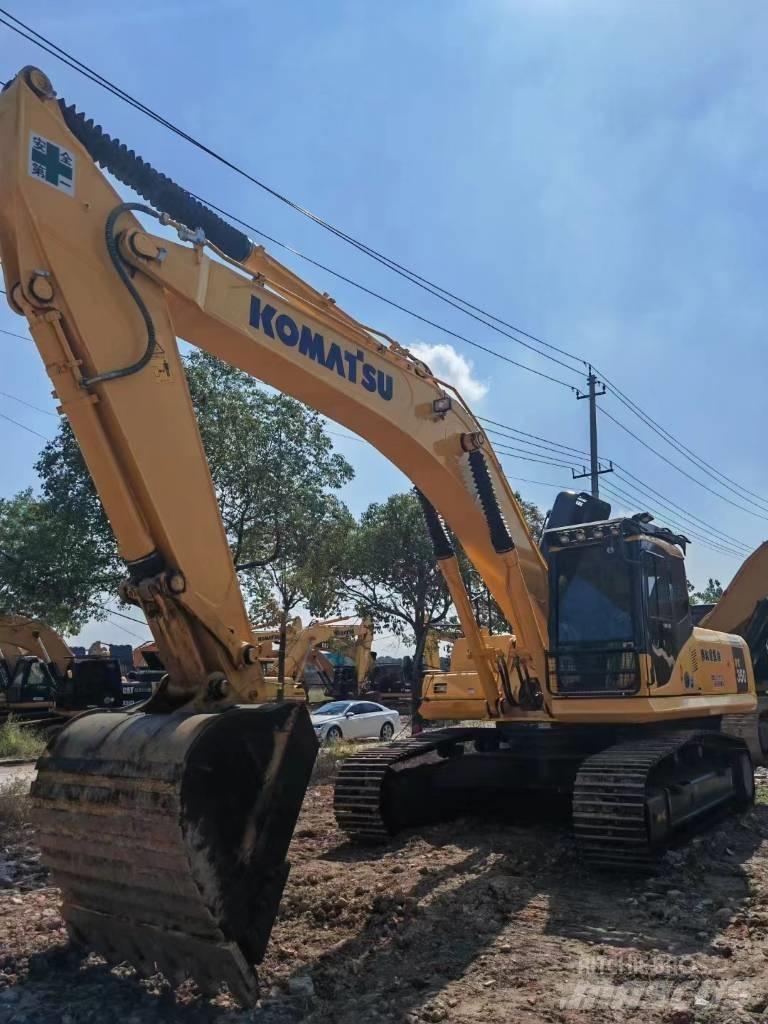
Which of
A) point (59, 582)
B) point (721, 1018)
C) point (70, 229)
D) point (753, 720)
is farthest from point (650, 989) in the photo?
point (59, 582)

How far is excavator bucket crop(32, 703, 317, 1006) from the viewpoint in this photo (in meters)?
4.61

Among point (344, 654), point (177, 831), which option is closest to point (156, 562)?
point (177, 831)

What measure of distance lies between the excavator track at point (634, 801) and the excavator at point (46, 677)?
16.4 m

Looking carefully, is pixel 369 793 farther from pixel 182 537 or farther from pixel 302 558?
pixel 302 558

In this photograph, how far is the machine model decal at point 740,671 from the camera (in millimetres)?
11070

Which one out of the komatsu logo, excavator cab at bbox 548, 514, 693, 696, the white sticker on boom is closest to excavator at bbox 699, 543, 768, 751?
excavator cab at bbox 548, 514, 693, 696

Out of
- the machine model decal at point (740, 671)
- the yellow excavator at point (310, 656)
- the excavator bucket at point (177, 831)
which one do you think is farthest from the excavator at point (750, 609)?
the excavator bucket at point (177, 831)

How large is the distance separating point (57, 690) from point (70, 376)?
19.2m

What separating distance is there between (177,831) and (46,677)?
20508mm

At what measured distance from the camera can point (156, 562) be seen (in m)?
5.39

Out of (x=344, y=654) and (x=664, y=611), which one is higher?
(x=344, y=654)

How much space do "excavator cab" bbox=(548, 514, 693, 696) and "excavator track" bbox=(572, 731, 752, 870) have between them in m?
0.65

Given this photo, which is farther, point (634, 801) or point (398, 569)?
point (398, 569)

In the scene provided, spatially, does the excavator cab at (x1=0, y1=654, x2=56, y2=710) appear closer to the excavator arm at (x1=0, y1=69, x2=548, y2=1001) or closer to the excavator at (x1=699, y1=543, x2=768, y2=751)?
the excavator at (x1=699, y1=543, x2=768, y2=751)
